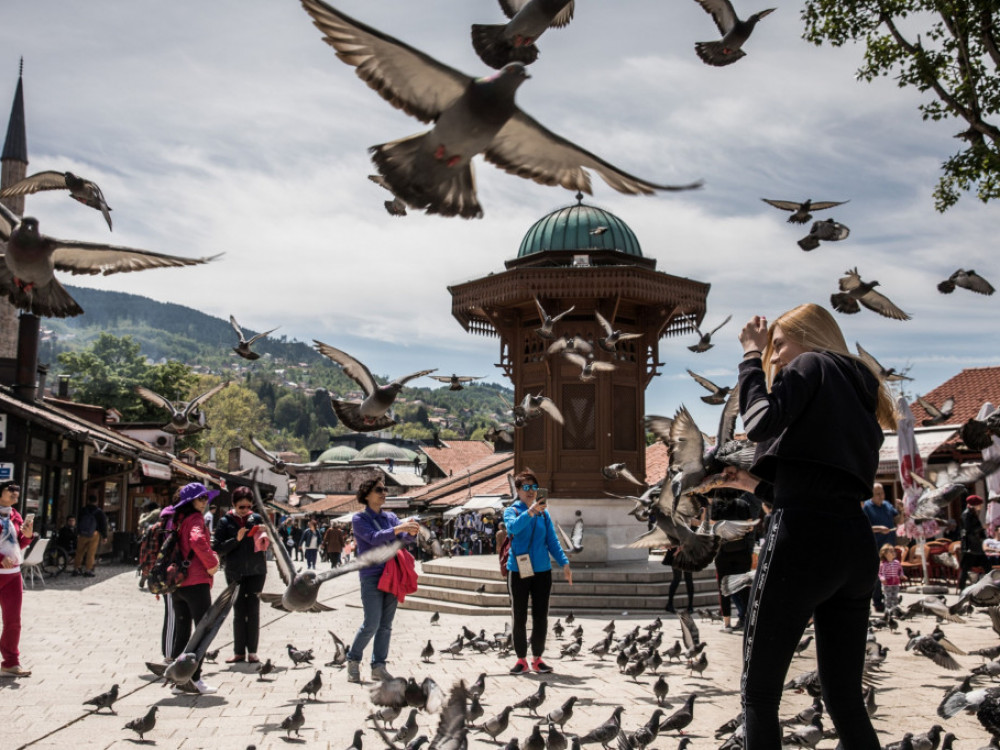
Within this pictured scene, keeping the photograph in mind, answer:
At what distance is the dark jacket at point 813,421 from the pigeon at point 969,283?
9.07 metres

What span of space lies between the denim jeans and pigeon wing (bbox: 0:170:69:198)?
4271mm

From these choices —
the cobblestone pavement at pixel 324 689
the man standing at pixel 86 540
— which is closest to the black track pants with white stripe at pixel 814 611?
the cobblestone pavement at pixel 324 689

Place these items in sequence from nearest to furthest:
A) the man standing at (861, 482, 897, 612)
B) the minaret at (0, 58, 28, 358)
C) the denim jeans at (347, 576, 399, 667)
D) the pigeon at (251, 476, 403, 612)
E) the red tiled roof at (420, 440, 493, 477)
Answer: the pigeon at (251, 476, 403, 612) < the denim jeans at (347, 576, 399, 667) < the man standing at (861, 482, 897, 612) < the minaret at (0, 58, 28, 358) < the red tiled roof at (420, 440, 493, 477)

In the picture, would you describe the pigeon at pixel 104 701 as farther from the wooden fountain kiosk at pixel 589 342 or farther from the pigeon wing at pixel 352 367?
the wooden fountain kiosk at pixel 589 342

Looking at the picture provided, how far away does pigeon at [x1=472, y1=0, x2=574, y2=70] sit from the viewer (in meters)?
3.04

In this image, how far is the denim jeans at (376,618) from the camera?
7661mm

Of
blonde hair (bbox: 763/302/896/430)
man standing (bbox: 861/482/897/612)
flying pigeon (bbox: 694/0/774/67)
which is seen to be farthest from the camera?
man standing (bbox: 861/482/897/612)

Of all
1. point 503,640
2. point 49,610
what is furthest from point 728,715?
point 49,610

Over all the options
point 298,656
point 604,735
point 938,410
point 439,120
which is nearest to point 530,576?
point 298,656

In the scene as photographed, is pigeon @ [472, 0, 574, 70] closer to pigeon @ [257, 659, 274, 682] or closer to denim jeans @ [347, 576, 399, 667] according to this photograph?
denim jeans @ [347, 576, 399, 667]

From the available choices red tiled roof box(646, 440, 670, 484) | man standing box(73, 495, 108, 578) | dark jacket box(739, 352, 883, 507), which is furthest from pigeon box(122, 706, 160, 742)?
red tiled roof box(646, 440, 670, 484)

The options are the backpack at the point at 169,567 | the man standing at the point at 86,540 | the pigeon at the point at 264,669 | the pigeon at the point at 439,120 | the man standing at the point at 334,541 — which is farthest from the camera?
the man standing at the point at 334,541

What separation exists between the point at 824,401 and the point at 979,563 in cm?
1365

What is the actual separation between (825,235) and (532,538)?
16.4 ft
